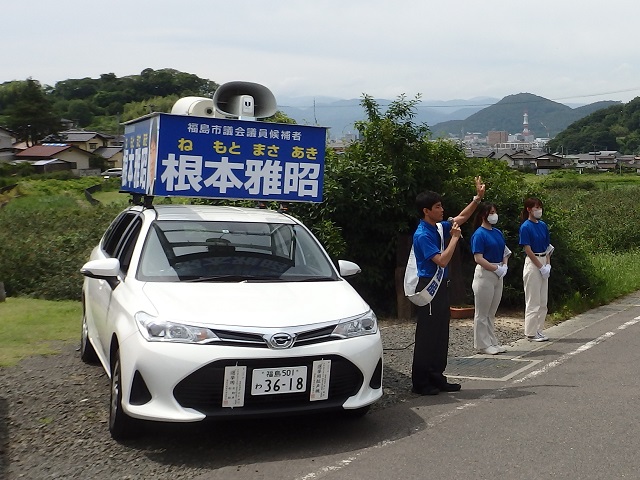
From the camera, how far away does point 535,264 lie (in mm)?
9406

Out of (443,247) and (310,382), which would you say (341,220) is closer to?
(443,247)

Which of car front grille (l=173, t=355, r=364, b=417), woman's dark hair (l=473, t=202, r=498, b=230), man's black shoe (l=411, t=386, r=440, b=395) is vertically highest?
woman's dark hair (l=473, t=202, r=498, b=230)

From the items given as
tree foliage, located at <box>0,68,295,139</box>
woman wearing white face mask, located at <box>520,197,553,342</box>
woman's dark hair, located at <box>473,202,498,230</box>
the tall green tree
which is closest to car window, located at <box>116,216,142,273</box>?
woman's dark hair, located at <box>473,202,498,230</box>

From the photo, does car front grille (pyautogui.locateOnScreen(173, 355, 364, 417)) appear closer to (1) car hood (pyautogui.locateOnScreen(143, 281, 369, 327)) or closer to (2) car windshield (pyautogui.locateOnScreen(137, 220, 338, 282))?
(1) car hood (pyautogui.locateOnScreen(143, 281, 369, 327))

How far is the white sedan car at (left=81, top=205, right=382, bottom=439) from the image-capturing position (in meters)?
4.89

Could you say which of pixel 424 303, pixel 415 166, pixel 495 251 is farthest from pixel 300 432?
pixel 415 166

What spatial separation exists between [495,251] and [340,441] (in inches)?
149

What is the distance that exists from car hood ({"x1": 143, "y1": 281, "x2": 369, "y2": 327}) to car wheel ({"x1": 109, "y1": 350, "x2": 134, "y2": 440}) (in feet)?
1.93

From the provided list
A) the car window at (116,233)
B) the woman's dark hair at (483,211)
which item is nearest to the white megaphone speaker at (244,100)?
the car window at (116,233)

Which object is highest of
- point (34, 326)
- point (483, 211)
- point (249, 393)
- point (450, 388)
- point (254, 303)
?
point (483, 211)

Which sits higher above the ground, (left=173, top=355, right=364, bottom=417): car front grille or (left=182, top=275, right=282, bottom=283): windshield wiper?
(left=182, top=275, right=282, bottom=283): windshield wiper

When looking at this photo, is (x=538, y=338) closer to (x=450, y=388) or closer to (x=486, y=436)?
(x=450, y=388)

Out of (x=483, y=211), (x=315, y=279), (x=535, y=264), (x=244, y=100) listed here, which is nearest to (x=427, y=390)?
(x=315, y=279)

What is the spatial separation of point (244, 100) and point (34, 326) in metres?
4.23
